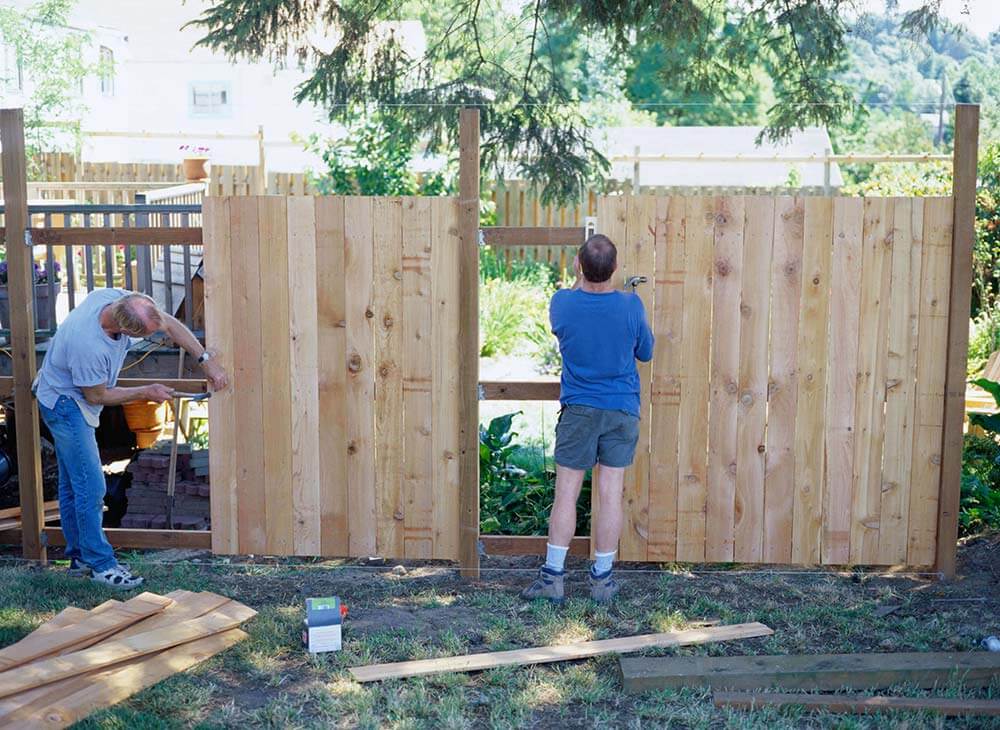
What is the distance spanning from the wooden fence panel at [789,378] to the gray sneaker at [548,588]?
19.9 inches

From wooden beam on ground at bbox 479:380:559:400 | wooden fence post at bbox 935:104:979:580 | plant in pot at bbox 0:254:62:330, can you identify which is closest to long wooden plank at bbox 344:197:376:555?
wooden beam on ground at bbox 479:380:559:400

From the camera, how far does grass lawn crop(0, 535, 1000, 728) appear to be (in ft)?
14.0

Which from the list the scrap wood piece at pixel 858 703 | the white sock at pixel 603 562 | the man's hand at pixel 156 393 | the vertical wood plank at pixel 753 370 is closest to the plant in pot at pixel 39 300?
the man's hand at pixel 156 393

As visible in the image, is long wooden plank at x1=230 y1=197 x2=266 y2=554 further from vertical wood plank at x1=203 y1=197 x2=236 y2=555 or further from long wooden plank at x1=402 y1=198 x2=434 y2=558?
long wooden plank at x1=402 y1=198 x2=434 y2=558

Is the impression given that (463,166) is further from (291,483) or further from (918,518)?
(918,518)

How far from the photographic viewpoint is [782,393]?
569 cm

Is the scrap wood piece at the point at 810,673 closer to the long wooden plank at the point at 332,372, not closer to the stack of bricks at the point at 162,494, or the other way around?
the long wooden plank at the point at 332,372

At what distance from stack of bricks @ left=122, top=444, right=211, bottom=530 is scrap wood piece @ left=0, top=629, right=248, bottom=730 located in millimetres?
2184

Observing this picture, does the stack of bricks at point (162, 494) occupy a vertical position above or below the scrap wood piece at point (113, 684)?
above

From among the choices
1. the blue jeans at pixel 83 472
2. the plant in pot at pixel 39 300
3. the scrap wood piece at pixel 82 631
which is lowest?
the scrap wood piece at pixel 82 631

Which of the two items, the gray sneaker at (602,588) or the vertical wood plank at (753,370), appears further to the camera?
the vertical wood plank at (753,370)

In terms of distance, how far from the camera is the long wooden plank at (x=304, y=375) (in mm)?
5707

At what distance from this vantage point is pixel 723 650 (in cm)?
489

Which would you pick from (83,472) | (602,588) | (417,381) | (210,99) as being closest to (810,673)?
(602,588)
